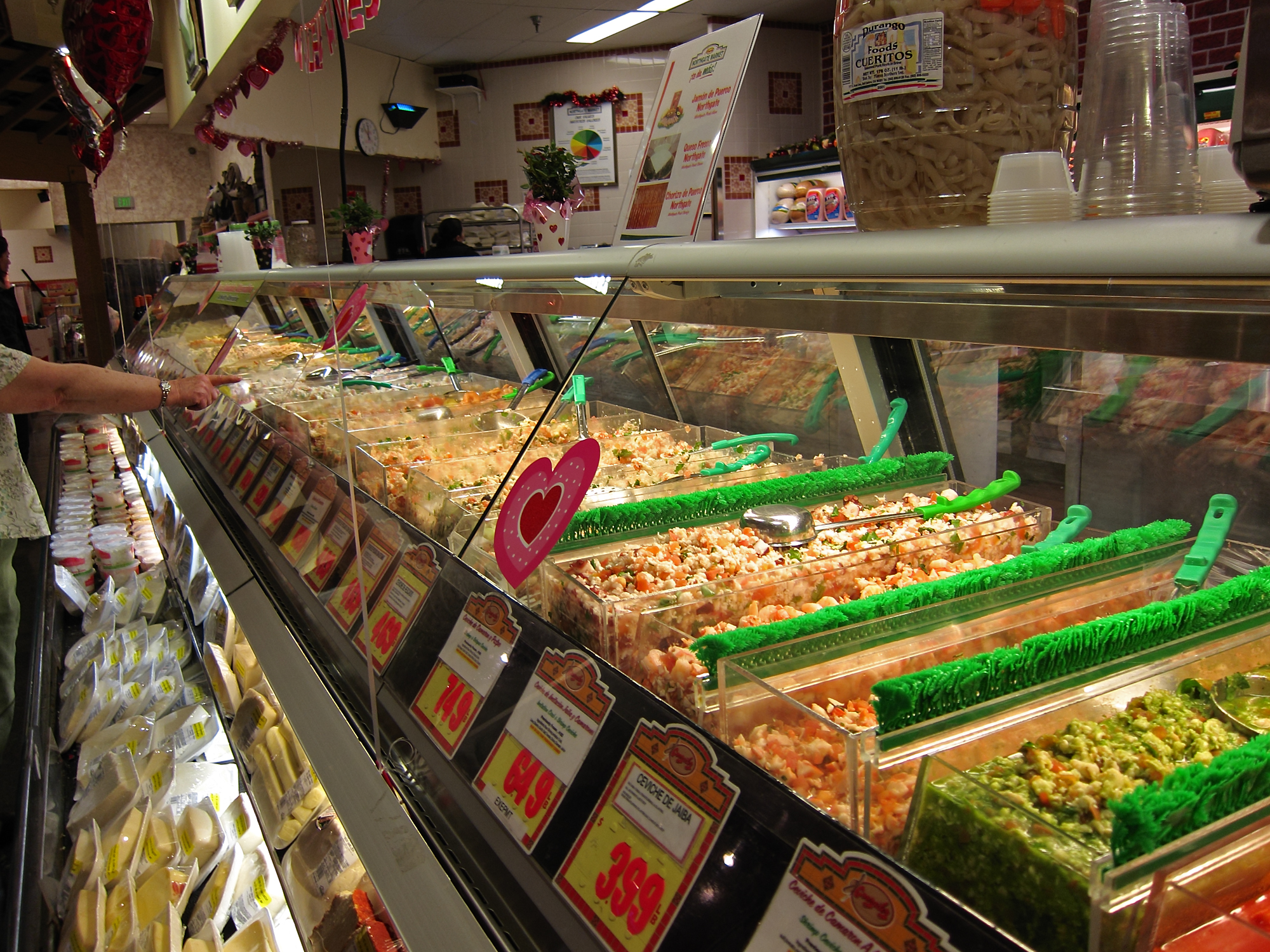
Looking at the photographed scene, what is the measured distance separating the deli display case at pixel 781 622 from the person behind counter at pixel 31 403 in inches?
18.0

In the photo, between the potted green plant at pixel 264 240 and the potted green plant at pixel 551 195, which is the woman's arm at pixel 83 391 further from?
the potted green plant at pixel 264 240

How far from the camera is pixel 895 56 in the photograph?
744 millimetres

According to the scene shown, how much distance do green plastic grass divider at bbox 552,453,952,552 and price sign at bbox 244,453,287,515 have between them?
4.03ft

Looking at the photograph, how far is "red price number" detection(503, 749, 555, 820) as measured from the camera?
0.96m

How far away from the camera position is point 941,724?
2.39ft

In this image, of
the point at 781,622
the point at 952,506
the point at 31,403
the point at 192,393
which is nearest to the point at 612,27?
the point at 192,393

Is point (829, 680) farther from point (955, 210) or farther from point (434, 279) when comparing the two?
point (434, 279)

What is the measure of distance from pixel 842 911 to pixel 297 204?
9.67 m

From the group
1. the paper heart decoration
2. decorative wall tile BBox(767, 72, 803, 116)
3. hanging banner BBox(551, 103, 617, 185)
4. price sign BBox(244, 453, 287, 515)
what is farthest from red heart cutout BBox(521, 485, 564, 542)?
hanging banner BBox(551, 103, 617, 185)

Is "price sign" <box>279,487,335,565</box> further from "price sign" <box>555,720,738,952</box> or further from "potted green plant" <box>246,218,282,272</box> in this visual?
"potted green plant" <box>246,218,282,272</box>

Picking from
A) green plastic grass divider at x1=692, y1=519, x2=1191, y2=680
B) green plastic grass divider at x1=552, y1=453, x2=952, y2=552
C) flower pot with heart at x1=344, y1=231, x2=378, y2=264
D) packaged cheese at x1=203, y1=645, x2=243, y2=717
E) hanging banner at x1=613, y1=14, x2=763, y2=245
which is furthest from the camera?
flower pot with heart at x1=344, y1=231, x2=378, y2=264

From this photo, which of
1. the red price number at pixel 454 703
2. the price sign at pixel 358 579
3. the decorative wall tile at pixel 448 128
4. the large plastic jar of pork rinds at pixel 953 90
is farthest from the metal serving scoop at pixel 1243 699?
the decorative wall tile at pixel 448 128

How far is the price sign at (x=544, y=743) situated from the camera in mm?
943

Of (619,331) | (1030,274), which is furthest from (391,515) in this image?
(1030,274)
